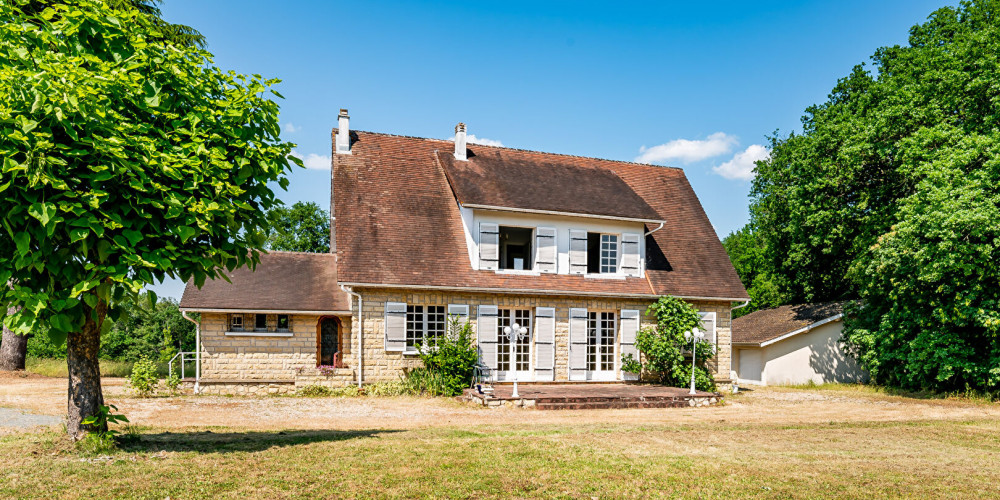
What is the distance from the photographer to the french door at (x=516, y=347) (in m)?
18.2

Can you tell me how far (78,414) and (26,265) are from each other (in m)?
2.15

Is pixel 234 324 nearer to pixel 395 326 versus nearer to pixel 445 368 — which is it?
pixel 395 326

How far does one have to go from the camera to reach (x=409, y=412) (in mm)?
13625

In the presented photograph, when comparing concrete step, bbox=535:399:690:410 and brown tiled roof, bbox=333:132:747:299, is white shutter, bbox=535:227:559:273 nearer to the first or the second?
brown tiled roof, bbox=333:132:747:299

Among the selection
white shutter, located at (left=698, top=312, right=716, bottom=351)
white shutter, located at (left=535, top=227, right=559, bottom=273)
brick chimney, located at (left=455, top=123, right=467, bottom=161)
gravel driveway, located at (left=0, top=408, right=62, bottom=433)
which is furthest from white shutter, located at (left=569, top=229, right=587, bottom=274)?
gravel driveway, located at (left=0, top=408, right=62, bottom=433)

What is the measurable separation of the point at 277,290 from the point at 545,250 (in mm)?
7118

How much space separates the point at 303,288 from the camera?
18141mm

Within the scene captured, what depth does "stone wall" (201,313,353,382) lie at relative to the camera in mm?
16969

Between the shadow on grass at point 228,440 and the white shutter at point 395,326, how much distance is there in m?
6.46

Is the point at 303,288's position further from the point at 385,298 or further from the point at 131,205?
the point at 131,205

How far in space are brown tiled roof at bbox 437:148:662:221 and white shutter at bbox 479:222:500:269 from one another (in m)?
0.71

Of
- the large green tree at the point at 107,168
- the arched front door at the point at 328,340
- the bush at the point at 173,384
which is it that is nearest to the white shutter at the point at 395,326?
the arched front door at the point at 328,340

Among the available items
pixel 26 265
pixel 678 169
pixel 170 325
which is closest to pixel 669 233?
pixel 678 169

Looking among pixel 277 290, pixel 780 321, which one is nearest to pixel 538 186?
pixel 277 290
